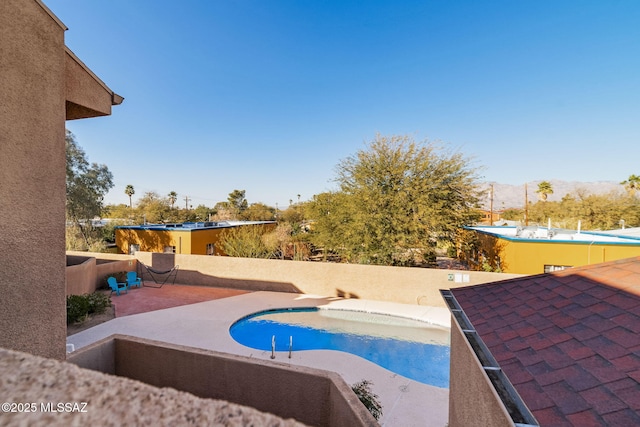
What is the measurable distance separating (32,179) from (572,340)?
6.62 meters

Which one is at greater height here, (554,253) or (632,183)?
(632,183)

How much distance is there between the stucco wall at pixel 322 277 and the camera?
42.2 ft

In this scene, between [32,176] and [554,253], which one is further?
[554,253]

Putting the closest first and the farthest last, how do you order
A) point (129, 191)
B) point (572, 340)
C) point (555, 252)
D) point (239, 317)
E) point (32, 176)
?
point (572, 340), point (32, 176), point (239, 317), point (555, 252), point (129, 191)

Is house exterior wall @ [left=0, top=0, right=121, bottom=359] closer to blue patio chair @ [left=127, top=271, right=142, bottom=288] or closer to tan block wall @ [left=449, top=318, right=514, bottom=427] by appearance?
tan block wall @ [left=449, top=318, right=514, bottom=427]

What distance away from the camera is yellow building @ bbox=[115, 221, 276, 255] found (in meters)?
20.2

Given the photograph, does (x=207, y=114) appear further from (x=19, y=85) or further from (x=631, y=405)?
(x=631, y=405)

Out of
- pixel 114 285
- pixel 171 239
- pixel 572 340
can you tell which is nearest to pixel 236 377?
pixel 572 340

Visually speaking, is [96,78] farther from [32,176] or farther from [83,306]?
[83,306]

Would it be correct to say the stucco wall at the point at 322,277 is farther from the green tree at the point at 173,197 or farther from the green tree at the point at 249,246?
the green tree at the point at 173,197

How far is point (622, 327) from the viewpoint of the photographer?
8.91 ft

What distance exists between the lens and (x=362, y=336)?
10.8 meters

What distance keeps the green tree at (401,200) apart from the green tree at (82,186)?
18.6 metres

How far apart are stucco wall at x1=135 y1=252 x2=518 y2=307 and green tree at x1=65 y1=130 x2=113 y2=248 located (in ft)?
28.9
